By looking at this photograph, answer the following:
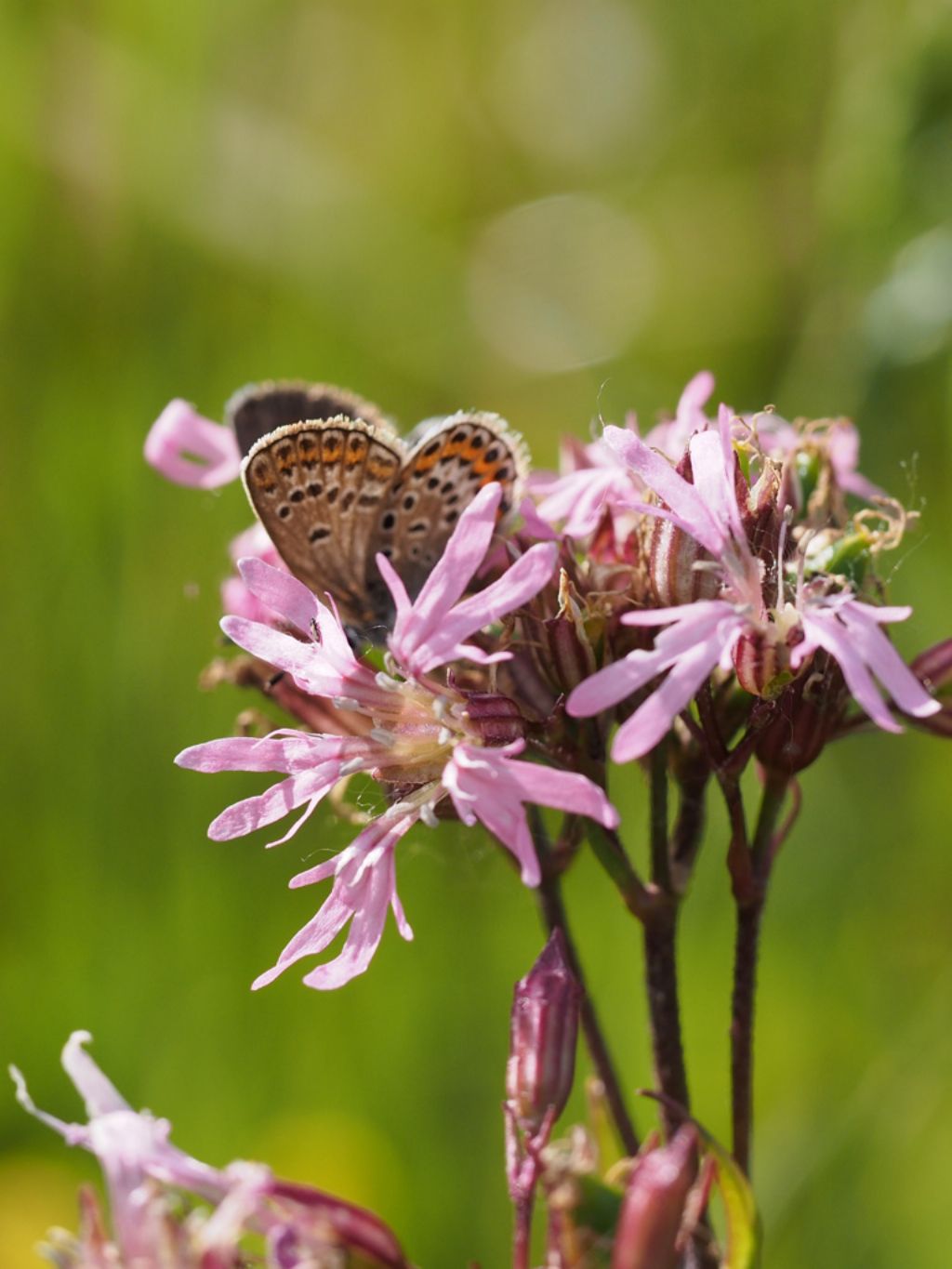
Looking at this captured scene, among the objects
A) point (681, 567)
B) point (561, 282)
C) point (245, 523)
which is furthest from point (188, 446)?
point (561, 282)

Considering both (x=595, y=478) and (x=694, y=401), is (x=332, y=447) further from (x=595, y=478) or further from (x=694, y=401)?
(x=694, y=401)

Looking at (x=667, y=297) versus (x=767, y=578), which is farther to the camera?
(x=667, y=297)

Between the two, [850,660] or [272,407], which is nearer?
[850,660]

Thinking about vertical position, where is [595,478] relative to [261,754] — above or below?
above

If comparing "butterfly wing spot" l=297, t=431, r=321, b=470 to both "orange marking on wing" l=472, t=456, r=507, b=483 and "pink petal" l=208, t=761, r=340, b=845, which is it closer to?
"orange marking on wing" l=472, t=456, r=507, b=483

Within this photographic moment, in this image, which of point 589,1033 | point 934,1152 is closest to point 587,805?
point 589,1033

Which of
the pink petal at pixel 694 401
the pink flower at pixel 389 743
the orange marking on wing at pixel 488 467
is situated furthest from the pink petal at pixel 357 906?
the pink petal at pixel 694 401

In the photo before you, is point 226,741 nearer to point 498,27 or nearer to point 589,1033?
point 589,1033
